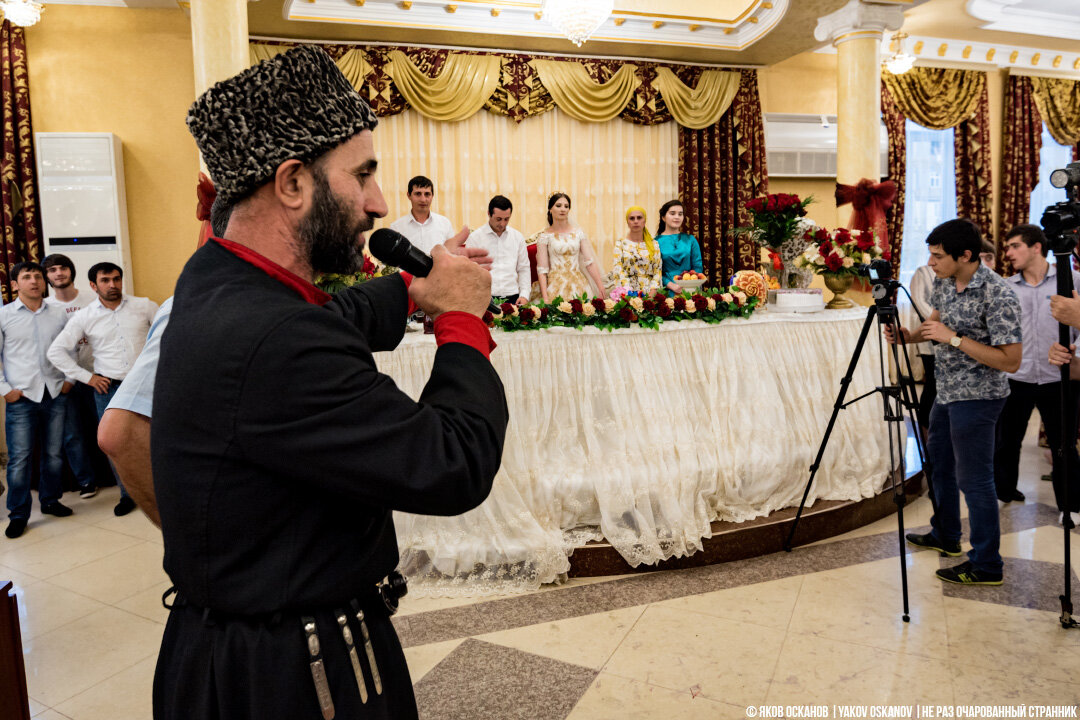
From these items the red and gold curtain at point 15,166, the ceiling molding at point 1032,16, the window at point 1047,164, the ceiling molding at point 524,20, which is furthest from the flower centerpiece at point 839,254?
the window at point 1047,164

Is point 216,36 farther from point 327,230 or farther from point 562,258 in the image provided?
point 327,230

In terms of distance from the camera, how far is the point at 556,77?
709 cm

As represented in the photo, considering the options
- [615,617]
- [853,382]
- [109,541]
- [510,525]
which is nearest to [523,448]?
[510,525]

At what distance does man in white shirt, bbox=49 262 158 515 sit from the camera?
459cm

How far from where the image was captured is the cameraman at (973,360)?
2.89 metres

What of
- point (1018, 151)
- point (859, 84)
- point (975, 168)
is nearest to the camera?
point (859, 84)

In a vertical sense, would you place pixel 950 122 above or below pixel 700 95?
below

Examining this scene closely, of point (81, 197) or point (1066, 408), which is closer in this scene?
point (1066, 408)

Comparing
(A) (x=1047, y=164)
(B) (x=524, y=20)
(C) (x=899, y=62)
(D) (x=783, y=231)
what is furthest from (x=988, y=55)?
(D) (x=783, y=231)

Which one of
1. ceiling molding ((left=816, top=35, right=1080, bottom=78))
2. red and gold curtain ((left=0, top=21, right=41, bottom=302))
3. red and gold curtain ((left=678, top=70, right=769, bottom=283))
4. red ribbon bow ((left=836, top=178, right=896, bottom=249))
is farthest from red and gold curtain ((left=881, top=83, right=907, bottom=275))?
red and gold curtain ((left=0, top=21, right=41, bottom=302))

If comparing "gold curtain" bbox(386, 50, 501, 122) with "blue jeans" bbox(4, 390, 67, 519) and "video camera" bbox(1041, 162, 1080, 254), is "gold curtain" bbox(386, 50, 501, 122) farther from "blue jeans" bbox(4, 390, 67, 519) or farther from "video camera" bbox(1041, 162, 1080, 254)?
"video camera" bbox(1041, 162, 1080, 254)

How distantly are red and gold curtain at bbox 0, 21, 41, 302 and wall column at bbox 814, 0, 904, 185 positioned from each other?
6.65 metres

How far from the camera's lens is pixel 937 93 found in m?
8.20

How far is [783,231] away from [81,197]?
5.30 metres
